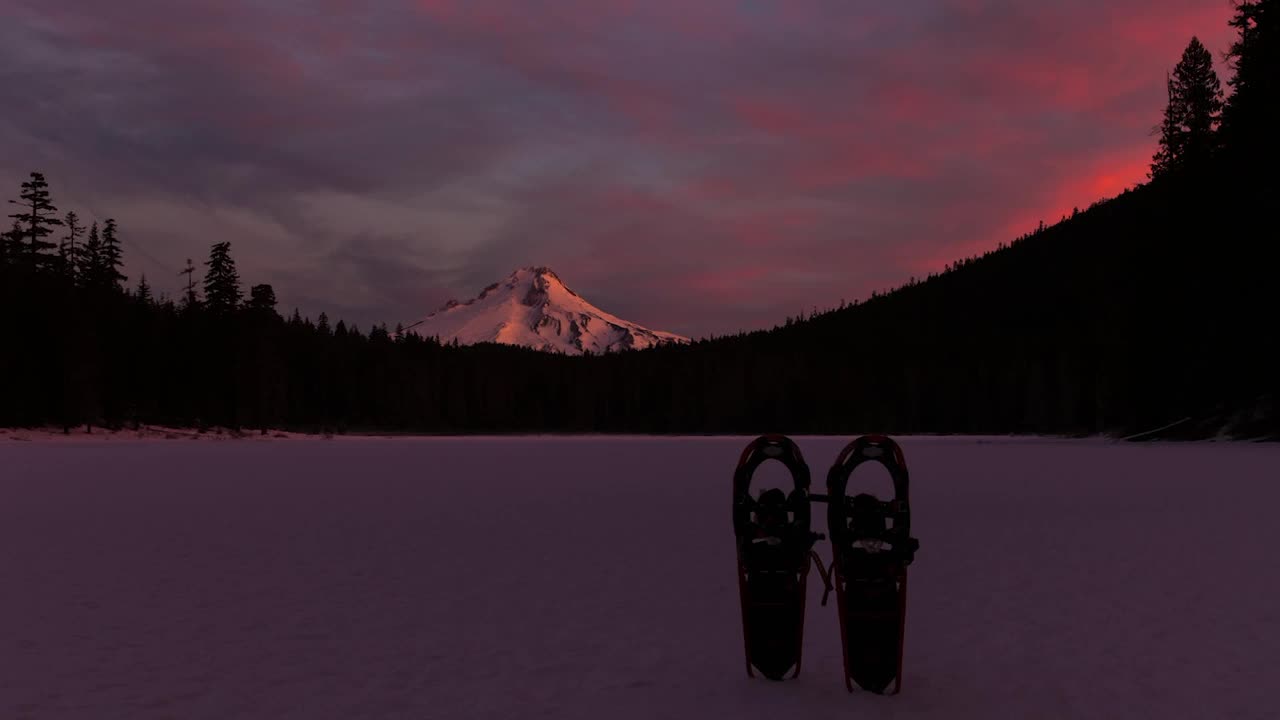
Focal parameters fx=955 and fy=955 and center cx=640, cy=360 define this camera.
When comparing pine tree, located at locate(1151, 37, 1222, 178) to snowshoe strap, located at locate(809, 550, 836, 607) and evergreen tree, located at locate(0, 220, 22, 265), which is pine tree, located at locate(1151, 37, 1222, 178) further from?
evergreen tree, located at locate(0, 220, 22, 265)

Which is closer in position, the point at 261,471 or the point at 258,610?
the point at 258,610

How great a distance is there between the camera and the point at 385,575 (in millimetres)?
14117

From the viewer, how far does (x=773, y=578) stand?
8.64 m

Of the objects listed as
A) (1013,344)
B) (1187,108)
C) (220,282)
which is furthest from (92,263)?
(1013,344)

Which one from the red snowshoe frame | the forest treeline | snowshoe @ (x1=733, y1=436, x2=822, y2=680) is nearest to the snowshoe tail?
snowshoe @ (x1=733, y1=436, x2=822, y2=680)

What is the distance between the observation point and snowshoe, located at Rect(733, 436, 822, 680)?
8.57 m

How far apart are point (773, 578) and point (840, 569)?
617 millimetres

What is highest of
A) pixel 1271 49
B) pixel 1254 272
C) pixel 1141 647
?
pixel 1271 49

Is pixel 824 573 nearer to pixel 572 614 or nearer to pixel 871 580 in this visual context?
pixel 871 580

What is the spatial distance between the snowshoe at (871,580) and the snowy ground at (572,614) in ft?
0.93

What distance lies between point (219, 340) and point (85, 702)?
119978 millimetres

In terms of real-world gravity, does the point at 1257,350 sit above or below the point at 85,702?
above

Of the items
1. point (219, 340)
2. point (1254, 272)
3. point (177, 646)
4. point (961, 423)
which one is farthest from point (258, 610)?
point (961, 423)

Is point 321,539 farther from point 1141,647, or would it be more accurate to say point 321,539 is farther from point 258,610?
point 1141,647
